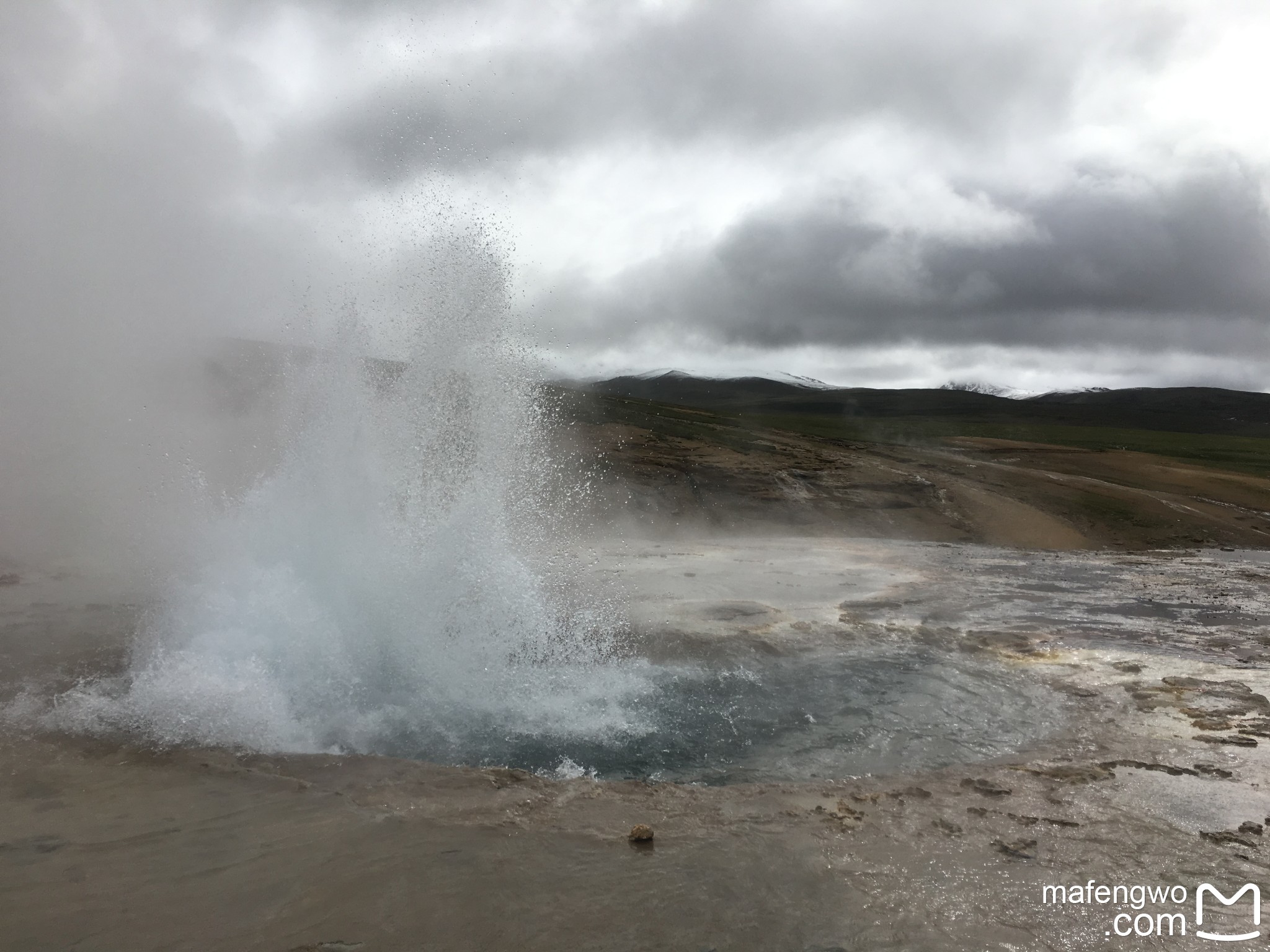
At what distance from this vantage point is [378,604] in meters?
7.90

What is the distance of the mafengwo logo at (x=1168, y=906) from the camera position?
11.9 ft

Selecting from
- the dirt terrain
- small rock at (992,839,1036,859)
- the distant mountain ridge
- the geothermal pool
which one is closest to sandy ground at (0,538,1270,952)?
small rock at (992,839,1036,859)

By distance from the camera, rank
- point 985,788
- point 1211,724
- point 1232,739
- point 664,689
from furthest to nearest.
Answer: point 664,689 → point 1211,724 → point 1232,739 → point 985,788

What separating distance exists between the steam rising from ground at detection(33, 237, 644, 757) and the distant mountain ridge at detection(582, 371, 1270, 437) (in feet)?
216

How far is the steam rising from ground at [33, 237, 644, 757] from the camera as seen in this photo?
243 inches

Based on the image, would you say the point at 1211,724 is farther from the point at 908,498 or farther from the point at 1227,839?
the point at 908,498

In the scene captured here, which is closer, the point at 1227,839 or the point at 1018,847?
the point at 1018,847

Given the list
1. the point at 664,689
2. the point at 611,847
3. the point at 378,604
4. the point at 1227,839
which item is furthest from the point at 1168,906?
the point at 378,604

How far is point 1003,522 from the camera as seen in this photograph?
22281 millimetres

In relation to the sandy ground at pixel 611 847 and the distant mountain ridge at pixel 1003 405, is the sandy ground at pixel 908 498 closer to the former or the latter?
the sandy ground at pixel 611 847

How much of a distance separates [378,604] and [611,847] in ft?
14.8

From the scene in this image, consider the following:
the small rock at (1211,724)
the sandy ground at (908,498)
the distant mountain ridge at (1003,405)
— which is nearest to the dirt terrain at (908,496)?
the sandy ground at (908,498)

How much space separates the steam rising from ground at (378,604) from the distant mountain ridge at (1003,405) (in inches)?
2591

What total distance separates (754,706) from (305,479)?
5672 mm
